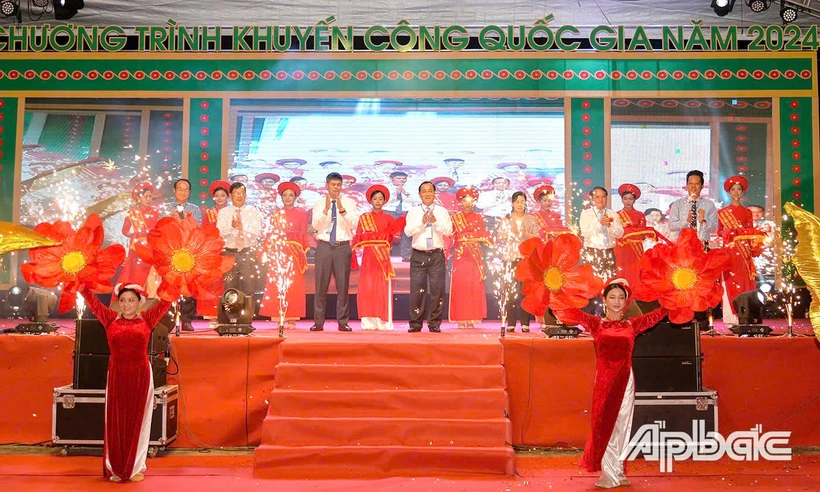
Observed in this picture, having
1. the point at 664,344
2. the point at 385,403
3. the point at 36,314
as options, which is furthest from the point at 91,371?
the point at 664,344

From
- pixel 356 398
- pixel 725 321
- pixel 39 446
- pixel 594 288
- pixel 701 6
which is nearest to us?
pixel 594 288

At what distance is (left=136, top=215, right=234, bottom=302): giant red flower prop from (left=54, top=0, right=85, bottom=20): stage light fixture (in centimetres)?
433

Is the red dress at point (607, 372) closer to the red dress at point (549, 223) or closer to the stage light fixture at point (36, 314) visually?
the red dress at point (549, 223)

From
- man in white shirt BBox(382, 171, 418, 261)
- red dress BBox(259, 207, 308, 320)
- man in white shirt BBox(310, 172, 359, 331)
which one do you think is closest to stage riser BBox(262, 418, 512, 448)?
man in white shirt BBox(310, 172, 359, 331)

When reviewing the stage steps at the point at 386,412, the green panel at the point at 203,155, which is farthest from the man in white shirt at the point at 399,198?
the stage steps at the point at 386,412

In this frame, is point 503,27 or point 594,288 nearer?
point 594,288

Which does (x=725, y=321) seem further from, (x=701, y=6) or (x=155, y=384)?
(x=155, y=384)

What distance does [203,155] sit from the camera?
8.95m

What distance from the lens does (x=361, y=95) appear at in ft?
29.5

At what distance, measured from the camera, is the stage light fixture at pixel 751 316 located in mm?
6008

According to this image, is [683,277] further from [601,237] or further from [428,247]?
[428,247]

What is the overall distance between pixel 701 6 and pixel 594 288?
5040mm

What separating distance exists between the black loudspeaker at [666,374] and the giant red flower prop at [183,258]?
2.98 metres

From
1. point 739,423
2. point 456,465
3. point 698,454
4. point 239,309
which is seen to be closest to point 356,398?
point 456,465
